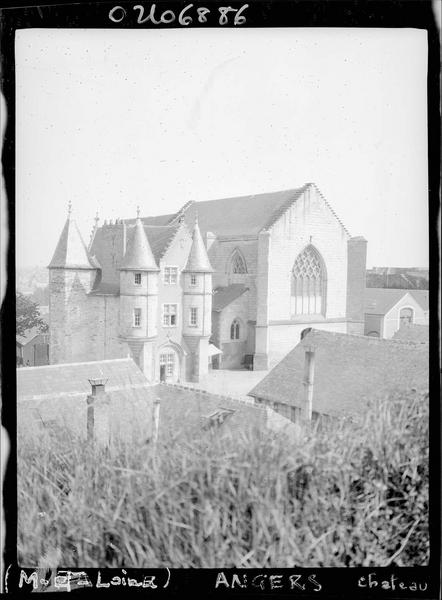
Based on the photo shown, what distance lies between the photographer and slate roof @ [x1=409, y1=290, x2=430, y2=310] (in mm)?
1900

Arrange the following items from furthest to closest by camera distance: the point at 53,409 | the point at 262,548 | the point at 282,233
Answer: the point at 282,233, the point at 53,409, the point at 262,548

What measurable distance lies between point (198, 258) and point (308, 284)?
1.32 ft

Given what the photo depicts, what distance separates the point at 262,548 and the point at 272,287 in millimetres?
850

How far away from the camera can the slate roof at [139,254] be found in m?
1.91

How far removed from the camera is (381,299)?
188cm

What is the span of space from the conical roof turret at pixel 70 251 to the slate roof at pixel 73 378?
0.34 metres

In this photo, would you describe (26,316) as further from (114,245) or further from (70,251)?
(114,245)

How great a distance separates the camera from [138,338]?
193 cm

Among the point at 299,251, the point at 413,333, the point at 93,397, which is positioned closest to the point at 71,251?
the point at 93,397

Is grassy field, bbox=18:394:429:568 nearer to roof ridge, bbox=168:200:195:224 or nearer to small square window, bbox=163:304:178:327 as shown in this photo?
small square window, bbox=163:304:178:327

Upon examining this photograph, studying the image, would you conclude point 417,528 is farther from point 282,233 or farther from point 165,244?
point 165,244
